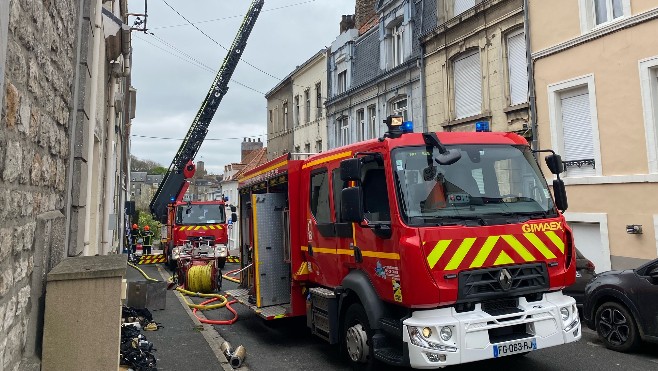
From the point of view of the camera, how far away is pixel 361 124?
21.8 meters

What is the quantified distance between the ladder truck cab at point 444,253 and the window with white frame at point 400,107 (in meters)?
12.7

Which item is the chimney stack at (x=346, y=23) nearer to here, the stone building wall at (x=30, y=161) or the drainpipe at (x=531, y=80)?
the drainpipe at (x=531, y=80)

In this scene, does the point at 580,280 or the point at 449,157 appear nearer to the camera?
the point at 449,157

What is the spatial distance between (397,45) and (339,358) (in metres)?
15.1

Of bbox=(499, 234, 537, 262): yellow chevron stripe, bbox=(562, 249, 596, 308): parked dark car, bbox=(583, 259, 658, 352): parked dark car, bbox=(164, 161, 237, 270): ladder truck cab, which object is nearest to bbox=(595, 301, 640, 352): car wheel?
bbox=(583, 259, 658, 352): parked dark car

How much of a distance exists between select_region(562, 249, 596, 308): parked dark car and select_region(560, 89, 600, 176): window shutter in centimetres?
365

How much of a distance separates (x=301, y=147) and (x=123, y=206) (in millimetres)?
10165

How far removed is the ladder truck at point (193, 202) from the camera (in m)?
17.0

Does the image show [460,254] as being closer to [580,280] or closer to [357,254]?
[357,254]

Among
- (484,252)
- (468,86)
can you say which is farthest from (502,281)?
(468,86)

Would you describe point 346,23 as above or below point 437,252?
above

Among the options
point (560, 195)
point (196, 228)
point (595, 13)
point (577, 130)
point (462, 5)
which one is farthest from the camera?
point (196, 228)

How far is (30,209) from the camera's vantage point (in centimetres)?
317

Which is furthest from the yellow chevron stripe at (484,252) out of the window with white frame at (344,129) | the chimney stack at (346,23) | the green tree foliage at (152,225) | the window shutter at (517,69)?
the green tree foliage at (152,225)
